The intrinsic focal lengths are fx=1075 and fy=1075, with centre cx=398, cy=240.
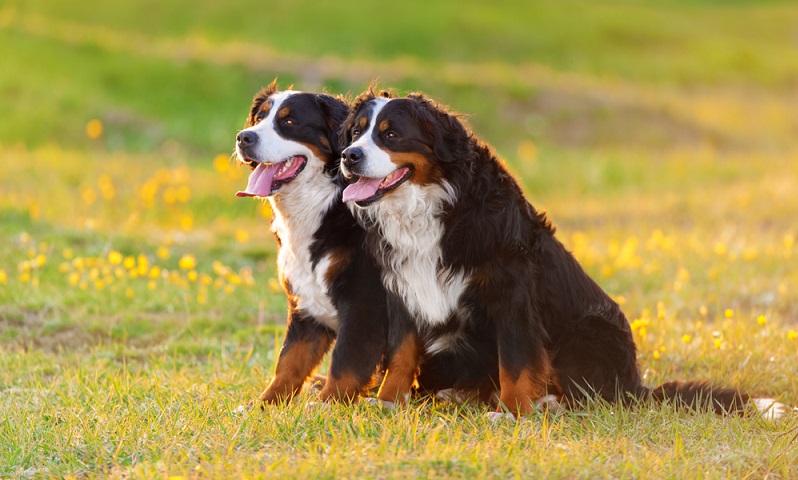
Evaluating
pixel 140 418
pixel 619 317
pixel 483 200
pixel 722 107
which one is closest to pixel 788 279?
pixel 619 317

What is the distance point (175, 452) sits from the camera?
4.16m

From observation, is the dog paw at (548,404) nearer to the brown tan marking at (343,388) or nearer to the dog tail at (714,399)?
the dog tail at (714,399)

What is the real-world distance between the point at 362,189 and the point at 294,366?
98 cm

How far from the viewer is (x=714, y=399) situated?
4.94 metres

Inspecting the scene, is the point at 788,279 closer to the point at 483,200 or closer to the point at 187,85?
the point at 483,200

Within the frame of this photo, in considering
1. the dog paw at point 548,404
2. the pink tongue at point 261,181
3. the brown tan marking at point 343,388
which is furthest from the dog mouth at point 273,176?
the dog paw at point 548,404

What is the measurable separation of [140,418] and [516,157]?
432 inches

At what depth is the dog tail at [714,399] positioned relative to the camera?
4.85 metres

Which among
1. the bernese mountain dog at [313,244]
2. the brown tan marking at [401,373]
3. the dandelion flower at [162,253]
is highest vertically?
the bernese mountain dog at [313,244]

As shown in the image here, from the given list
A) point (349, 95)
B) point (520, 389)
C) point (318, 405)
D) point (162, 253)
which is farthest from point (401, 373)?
point (162, 253)

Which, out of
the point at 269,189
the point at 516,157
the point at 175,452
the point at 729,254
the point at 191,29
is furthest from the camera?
the point at 191,29

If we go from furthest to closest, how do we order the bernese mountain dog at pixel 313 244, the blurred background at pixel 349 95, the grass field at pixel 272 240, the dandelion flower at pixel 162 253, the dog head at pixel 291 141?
the dandelion flower at pixel 162 253, the blurred background at pixel 349 95, the dog head at pixel 291 141, the bernese mountain dog at pixel 313 244, the grass field at pixel 272 240

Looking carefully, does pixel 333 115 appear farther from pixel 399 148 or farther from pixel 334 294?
pixel 334 294

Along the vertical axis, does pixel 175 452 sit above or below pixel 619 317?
below
